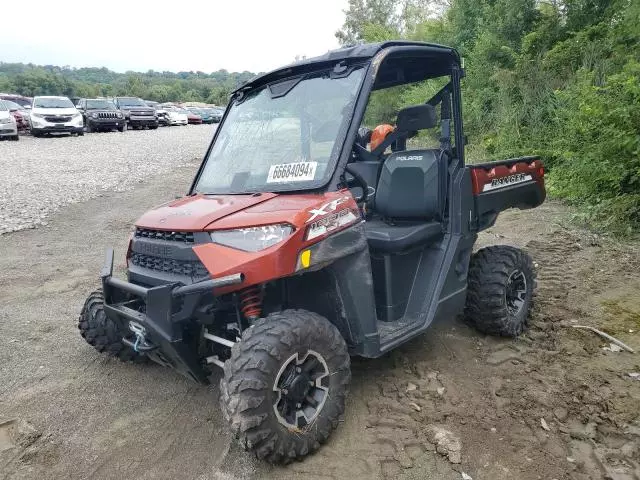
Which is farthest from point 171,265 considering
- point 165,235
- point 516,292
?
point 516,292

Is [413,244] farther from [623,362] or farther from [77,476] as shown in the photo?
[77,476]

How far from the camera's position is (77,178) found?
12.6 meters

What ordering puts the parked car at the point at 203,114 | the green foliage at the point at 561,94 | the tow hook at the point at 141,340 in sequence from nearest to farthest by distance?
the tow hook at the point at 141,340 → the green foliage at the point at 561,94 → the parked car at the point at 203,114

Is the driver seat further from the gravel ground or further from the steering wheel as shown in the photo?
the gravel ground

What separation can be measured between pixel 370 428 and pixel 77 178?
37.9 feet

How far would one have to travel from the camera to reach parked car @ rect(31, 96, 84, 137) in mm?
21234

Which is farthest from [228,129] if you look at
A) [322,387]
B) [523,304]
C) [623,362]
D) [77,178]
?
[77,178]

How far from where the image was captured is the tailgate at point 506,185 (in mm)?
4055

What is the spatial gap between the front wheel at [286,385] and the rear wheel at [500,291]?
165 centimetres

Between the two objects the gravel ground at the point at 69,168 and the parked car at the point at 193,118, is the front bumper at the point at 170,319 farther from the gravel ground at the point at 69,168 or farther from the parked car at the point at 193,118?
the parked car at the point at 193,118

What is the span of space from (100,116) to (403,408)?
2537 cm

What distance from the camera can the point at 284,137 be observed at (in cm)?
345

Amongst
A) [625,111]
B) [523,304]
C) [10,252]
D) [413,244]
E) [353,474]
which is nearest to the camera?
[353,474]

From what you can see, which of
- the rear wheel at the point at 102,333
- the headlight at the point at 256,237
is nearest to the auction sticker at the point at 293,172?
the headlight at the point at 256,237
